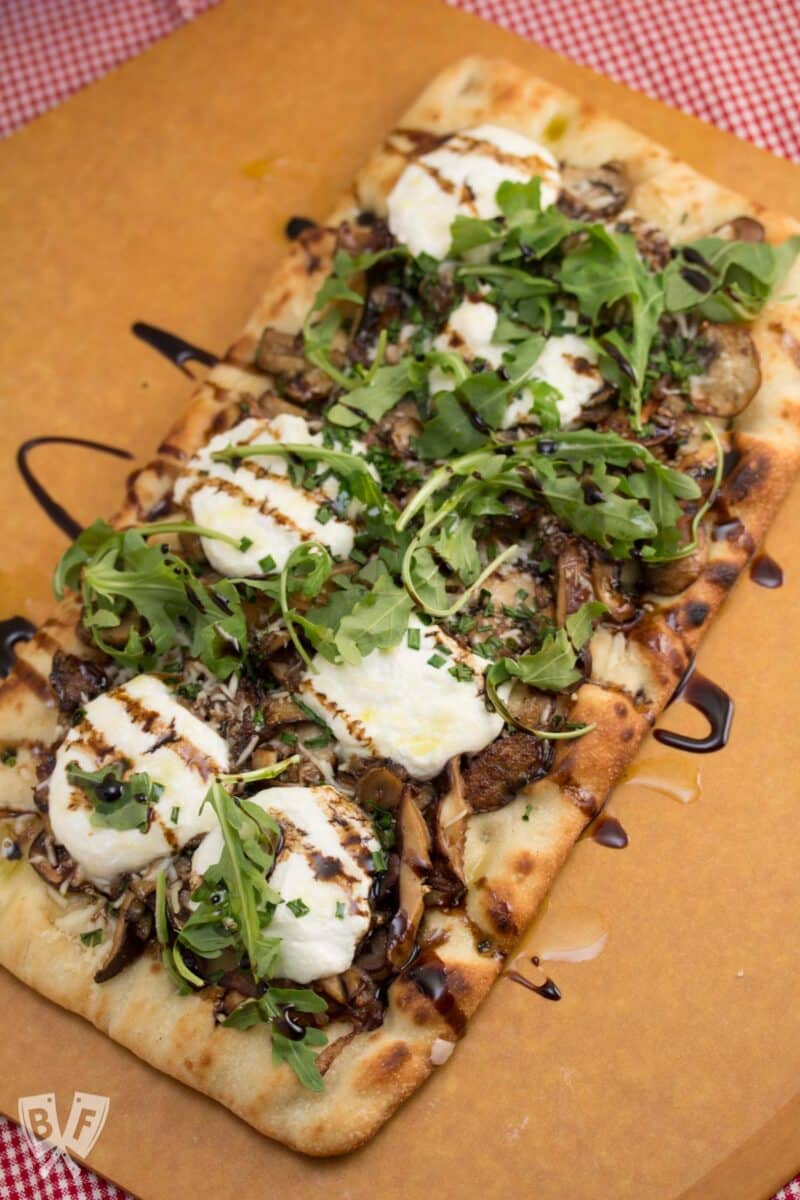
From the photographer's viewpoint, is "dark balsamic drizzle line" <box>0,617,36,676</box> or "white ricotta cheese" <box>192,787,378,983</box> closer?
"white ricotta cheese" <box>192,787,378,983</box>

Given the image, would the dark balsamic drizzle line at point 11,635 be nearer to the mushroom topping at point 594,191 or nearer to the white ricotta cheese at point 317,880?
the white ricotta cheese at point 317,880

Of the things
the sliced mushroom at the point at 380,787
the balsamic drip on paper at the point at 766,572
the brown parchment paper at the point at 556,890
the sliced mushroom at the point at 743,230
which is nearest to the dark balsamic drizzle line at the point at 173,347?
the brown parchment paper at the point at 556,890

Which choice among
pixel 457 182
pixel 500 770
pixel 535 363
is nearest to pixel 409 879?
pixel 500 770

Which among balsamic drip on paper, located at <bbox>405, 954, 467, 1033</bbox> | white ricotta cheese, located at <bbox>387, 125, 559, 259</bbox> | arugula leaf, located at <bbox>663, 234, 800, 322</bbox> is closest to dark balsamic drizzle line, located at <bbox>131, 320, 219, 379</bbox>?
white ricotta cheese, located at <bbox>387, 125, 559, 259</bbox>

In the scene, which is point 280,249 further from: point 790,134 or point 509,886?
point 509,886

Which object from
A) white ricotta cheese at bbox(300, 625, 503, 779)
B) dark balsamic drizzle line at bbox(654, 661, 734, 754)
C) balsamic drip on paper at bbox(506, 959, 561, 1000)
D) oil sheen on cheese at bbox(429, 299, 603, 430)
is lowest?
balsamic drip on paper at bbox(506, 959, 561, 1000)

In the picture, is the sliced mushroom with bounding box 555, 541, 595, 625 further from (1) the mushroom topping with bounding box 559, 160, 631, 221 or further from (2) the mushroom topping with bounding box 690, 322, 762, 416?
(1) the mushroom topping with bounding box 559, 160, 631, 221
